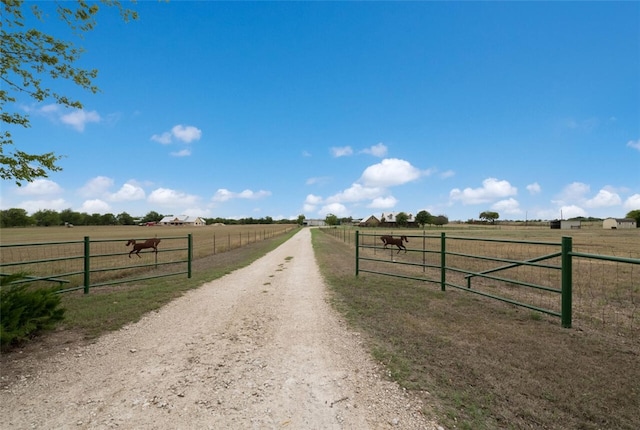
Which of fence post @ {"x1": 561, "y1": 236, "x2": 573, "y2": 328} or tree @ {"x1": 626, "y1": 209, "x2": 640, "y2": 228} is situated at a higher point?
tree @ {"x1": 626, "y1": 209, "x2": 640, "y2": 228}

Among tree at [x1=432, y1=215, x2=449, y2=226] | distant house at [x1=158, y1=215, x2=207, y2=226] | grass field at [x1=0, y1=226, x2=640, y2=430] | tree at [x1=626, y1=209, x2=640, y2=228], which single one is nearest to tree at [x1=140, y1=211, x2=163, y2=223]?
distant house at [x1=158, y1=215, x2=207, y2=226]

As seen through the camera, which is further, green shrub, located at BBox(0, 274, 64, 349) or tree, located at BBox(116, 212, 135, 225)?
tree, located at BBox(116, 212, 135, 225)

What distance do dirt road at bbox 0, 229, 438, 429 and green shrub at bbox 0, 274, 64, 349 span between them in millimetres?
472

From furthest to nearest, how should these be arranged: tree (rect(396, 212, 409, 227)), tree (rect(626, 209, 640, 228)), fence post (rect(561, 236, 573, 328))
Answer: tree (rect(396, 212, 409, 227))
tree (rect(626, 209, 640, 228))
fence post (rect(561, 236, 573, 328))

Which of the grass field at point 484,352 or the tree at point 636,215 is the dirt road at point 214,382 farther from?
the tree at point 636,215

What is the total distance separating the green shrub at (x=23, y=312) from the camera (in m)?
3.83

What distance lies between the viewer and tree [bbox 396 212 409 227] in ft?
347

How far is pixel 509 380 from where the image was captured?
10.2ft

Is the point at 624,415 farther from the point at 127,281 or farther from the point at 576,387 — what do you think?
the point at 127,281

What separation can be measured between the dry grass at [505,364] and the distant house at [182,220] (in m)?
154

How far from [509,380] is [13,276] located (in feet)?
23.3

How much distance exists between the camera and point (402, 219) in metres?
108

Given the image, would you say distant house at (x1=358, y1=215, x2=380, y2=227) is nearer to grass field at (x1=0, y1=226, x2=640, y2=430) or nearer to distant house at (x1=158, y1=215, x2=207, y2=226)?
distant house at (x1=158, y1=215, x2=207, y2=226)

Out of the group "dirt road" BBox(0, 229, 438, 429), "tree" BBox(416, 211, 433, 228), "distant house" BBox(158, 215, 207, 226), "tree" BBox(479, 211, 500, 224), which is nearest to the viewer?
"dirt road" BBox(0, 229, 438, 429)
